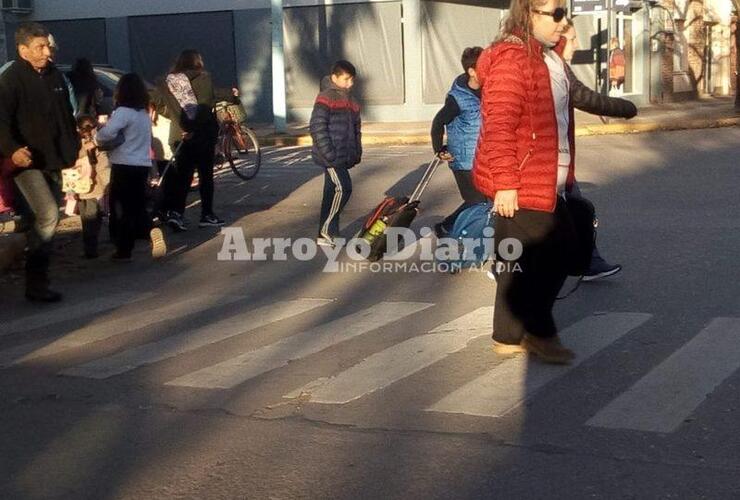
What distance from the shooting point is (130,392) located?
6777 mm

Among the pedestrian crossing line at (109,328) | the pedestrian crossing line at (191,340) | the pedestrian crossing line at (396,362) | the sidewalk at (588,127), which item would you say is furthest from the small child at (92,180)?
the sidewalk at (588,127)

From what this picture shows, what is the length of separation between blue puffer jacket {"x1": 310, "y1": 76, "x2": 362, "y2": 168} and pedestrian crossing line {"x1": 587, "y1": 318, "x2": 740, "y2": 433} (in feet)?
14.5

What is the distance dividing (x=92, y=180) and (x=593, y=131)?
15.2m

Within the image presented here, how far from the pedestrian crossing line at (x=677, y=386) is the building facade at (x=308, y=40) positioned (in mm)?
22116

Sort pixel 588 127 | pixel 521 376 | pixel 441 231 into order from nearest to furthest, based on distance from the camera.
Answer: pixel 521 376
pixel 441 231
pixel 588 127

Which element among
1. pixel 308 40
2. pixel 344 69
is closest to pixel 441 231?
pixel 344 69

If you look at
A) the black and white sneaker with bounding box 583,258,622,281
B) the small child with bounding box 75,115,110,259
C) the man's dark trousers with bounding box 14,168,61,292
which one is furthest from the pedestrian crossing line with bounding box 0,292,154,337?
the black and white sneaker with bounding box 583,258,622,281

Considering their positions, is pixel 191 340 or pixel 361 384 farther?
pixel 191 340

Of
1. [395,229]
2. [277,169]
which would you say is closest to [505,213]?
[395,229]

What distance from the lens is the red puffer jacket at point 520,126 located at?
645 centimetres

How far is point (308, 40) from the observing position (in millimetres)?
30938

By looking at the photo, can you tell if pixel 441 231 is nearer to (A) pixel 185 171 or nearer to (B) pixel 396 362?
(B) pixel 396 362

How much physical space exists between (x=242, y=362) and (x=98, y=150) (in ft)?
15.5

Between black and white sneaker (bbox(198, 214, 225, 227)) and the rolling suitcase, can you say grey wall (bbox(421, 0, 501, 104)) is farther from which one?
the rolling suitcase
